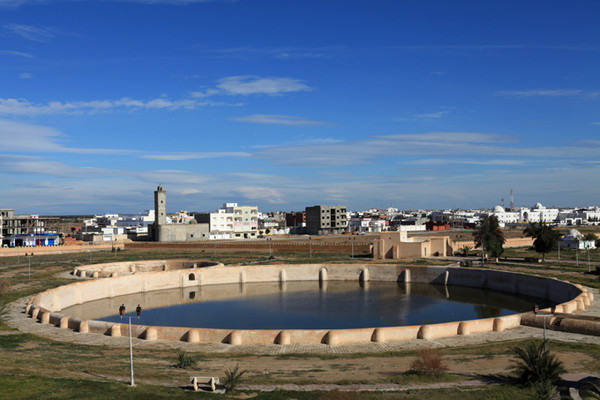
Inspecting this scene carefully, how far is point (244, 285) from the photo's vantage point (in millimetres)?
63062

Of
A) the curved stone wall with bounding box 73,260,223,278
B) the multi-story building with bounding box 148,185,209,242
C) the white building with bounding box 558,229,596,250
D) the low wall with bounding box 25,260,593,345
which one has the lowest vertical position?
the low wall with bounding box 25,260,593,345

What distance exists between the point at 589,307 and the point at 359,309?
58.9 ft

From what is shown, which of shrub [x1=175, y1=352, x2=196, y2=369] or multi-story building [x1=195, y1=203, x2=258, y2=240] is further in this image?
multi-story building [x1=195, y1=203, x2=258, y2=240]

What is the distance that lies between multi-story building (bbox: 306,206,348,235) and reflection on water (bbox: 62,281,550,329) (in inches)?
2692

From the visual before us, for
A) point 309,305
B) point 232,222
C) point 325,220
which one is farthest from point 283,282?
point 325,220

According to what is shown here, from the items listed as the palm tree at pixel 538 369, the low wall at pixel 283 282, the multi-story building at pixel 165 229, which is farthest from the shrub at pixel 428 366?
the multi-story building at pixel 165 229

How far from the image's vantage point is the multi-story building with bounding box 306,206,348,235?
132 meters

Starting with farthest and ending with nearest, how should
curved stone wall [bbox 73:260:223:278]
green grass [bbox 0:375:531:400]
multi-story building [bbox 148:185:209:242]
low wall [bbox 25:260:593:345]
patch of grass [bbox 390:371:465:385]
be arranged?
multi-story building [bbox 148:185:209:242], curved stone wall [bbox 73:260:223:278], low wall [bbox 25:260:593:345], patch of grass [bbox 390:371:465:385], green grass [bbox 0:375:531:400]

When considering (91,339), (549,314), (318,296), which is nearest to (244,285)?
(318,296)

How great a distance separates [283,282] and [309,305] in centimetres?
1493

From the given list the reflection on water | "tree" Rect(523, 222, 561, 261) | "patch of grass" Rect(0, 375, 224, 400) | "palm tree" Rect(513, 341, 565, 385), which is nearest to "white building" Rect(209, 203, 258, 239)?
the reflection on water

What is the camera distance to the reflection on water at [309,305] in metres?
41.8

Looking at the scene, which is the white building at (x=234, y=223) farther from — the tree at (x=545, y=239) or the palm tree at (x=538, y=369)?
the palm tree at (x=538, y=369)

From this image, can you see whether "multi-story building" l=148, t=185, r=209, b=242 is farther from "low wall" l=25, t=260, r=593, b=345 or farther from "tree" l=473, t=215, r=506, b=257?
"tree" l=473, t=215, r=506, b=257
